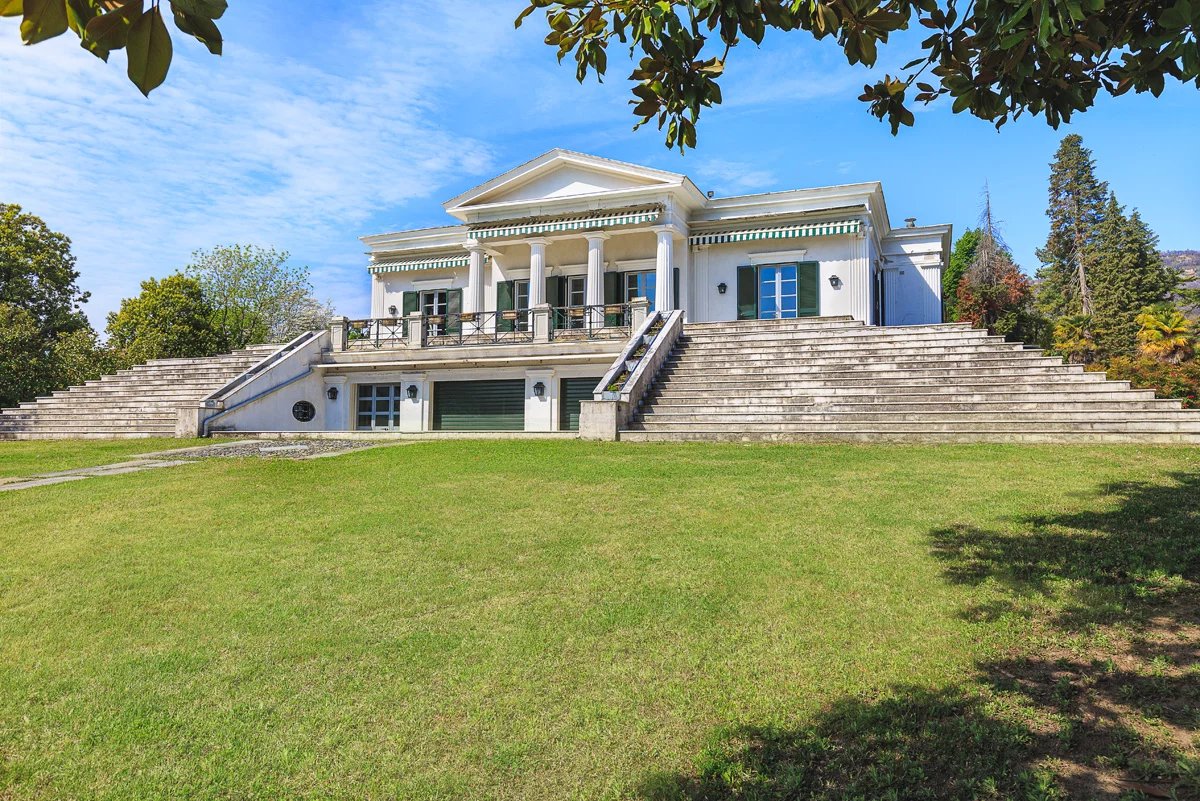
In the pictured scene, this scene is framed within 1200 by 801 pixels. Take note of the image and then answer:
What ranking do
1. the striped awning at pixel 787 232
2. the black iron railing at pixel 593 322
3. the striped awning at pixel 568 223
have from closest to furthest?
the black iron railing at pixel 593 322 < the striped awning at pixel 787 232 < the striped awning at pixel 568 223

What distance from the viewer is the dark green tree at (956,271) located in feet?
92.3

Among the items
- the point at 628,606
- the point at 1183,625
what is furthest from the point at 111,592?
the point at 1183,625

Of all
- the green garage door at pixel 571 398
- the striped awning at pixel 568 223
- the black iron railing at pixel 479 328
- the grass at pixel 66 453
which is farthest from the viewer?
the striped awning at pixel 568 223

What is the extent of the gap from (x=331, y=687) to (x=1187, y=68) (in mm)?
5275

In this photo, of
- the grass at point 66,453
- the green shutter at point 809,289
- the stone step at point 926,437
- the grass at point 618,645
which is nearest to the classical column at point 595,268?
the green shutter at point 809,289

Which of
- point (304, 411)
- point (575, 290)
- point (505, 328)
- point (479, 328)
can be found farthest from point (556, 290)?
point (304, 411)

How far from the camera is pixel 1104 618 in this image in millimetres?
4301

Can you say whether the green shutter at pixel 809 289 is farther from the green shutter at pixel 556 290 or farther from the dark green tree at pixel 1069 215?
the dark green tree at pixel 1069 215

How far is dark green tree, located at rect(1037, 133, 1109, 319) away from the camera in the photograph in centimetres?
4662

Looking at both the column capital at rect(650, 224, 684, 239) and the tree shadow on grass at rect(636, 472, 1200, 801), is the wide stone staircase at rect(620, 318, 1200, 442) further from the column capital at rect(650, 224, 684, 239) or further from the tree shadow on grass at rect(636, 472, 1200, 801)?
the tree shadow on grass at rect(636, 472, 1200, 801)

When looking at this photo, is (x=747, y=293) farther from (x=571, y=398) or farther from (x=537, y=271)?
(x=571, y=398)

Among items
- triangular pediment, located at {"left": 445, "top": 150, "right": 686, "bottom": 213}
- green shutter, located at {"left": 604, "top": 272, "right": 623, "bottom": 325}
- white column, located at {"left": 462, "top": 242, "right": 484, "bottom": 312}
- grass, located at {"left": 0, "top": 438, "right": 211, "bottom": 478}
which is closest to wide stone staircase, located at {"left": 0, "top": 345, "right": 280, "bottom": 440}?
grass, located at {"left": 0, "top": 438, "right": 211, "bottom": 478}

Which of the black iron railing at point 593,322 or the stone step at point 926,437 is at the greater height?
the black iron railing at point 593,322

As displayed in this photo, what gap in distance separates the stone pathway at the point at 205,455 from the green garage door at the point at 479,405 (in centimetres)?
589
